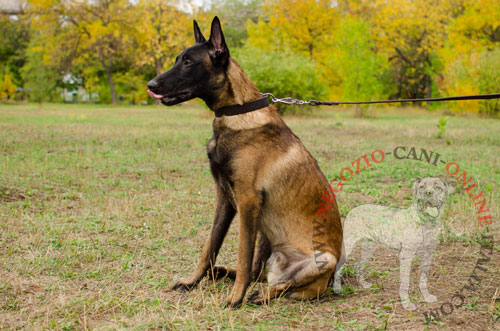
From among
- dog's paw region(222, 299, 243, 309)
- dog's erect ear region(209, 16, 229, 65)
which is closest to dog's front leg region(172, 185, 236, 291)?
dog's paw region(222, 299, 243, 309)

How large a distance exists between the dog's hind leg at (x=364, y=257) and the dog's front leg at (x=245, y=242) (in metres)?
0.96

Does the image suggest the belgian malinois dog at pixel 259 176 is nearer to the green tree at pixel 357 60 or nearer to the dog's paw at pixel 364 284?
the dog's paw at pixel 364 284

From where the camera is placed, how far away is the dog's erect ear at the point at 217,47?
2.96 meters

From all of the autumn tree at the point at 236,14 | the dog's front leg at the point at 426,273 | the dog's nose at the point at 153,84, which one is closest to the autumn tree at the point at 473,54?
the dog's front leg at the point at 426,273

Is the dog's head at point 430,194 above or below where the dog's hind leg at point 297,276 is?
above

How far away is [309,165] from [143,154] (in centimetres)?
691

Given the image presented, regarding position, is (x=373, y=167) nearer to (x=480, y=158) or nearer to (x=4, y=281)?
(x=480, y=158)

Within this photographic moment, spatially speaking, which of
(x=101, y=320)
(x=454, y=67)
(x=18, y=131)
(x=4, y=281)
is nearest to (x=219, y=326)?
(x=101, y=320)

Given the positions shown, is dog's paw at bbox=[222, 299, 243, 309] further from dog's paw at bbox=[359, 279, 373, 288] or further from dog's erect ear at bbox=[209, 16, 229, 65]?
dog's erect ear at bbox=[209, 16, 229, 65]

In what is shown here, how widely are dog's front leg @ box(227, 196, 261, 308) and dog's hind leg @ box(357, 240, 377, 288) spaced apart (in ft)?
3.14

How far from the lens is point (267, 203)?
3.07m

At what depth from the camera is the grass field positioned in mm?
2875

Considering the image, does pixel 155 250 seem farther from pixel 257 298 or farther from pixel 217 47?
pixel 217 47

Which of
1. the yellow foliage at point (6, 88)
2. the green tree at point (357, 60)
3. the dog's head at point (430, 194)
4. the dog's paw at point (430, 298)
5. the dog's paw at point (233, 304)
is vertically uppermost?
the green tree at point (357, 60)
